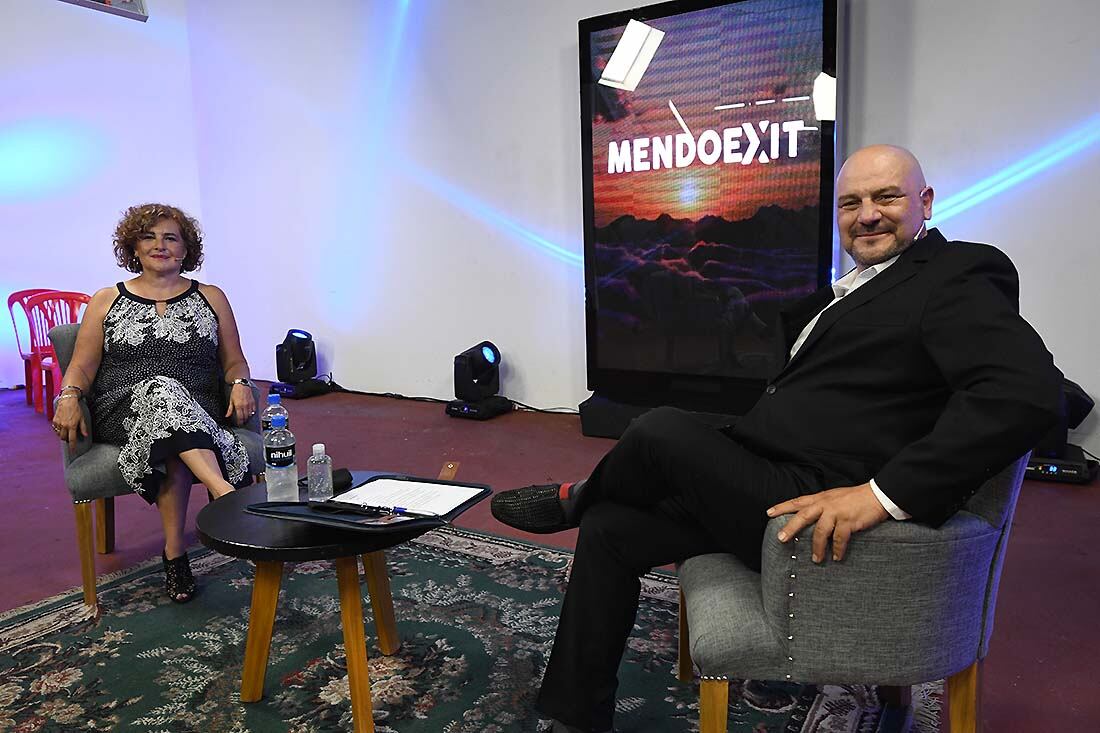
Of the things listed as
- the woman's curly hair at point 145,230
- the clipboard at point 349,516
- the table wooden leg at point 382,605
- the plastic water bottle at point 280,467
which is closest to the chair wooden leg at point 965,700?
the clipboard at point 349,516

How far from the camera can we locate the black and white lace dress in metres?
2.41

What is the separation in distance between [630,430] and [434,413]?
347 centimetres

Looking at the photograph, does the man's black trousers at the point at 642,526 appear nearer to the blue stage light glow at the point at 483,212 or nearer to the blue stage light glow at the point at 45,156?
the blue stage light glow at the point at 483,212

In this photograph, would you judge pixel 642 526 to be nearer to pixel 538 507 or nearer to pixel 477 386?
pixel 538 507

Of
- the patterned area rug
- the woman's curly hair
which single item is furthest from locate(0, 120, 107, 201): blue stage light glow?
the patterned area rug

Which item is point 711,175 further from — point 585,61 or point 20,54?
point 20,54

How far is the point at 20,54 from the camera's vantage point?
5.75 metres

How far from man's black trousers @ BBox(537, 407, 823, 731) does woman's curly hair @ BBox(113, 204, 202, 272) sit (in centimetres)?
174

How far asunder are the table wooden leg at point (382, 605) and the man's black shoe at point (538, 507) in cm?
36

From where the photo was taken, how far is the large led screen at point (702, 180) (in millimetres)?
3693

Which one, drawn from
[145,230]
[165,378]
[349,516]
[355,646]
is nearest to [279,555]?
[349,516]

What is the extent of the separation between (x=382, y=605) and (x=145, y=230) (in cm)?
143

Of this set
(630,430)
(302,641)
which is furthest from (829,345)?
(302,641)

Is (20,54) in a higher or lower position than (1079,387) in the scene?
higher
